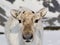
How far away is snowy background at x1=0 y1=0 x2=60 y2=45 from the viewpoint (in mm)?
1771

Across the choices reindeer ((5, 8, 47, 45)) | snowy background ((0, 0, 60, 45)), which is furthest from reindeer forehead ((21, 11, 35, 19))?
snowy background ((0, 0, 60, 45))

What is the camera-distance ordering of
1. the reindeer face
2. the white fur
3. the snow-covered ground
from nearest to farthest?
the reindeer face < the white fur < the snow-covered ground

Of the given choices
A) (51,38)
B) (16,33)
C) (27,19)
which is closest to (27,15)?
(27,19)

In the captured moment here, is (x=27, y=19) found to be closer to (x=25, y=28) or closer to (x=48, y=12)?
(x=25, y=28)

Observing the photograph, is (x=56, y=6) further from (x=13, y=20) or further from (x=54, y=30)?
(x=13, y=20)

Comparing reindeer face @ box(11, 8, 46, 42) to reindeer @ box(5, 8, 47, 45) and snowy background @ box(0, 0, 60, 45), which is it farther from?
snowy background @ box(0, 0, 60, 45)

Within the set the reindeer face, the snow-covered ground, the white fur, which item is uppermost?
the reindeer face

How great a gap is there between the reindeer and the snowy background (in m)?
0.52

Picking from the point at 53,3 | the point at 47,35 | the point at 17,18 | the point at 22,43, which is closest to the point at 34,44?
the point at 22,43

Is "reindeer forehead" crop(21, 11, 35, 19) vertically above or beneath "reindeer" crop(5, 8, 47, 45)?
above

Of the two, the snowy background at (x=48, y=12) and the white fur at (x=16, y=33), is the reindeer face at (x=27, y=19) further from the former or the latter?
the snowy background at (x=48, y=12)

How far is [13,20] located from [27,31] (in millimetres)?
215

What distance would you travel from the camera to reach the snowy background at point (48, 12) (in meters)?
1.77

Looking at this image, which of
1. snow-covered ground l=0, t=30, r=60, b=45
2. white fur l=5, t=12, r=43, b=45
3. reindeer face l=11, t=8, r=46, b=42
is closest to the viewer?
reindeer face l=11, t=8, r=46, b=42
